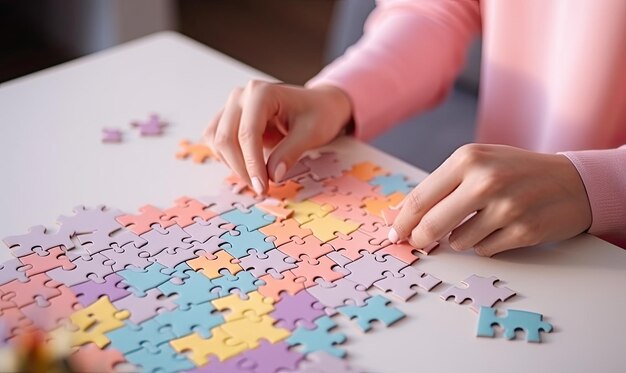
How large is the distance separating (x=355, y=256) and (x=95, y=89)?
1.84ft

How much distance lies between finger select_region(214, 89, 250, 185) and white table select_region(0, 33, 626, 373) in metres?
0.03

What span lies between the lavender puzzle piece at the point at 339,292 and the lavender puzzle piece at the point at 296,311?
1cm

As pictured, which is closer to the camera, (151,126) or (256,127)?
(256,127)

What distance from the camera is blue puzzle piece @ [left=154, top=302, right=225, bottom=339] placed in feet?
2.69

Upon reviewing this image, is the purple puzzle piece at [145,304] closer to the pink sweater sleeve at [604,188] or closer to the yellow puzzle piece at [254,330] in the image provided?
the yellow puzzle piece at [254,330]

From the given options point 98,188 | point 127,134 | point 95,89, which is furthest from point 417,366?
point 95,89

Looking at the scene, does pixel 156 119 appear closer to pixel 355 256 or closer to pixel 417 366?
pixel 355 256

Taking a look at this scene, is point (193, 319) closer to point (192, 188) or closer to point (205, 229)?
point (205, 229)

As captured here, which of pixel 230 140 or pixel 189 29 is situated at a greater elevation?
pixel 230 140

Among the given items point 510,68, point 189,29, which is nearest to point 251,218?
point 510,68

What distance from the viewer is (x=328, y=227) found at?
0.99 meters

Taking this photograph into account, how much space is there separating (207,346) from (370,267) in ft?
0.70

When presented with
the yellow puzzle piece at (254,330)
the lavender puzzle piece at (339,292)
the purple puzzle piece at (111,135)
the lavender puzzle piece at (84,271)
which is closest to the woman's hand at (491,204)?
the lavender puzzle piece at (339,292)

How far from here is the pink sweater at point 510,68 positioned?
3.95ft
